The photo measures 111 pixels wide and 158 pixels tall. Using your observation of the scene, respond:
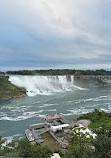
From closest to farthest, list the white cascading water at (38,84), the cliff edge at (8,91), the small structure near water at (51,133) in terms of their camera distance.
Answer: the small structure near water at (51,133) → the cliff edge at (8,91) → the white cascading water at (38,84)

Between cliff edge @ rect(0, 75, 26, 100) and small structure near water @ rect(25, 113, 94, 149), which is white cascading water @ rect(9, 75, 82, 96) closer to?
cliff edge @ rect(0, 75, 26, 100)

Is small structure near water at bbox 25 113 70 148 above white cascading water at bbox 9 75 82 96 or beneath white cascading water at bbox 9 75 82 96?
beneath

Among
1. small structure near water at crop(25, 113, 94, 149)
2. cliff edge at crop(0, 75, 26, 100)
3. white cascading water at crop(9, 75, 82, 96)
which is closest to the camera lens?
small structure near water at crop(25, 113, 94, 149)

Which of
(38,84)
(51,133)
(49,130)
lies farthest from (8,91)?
(51,133)

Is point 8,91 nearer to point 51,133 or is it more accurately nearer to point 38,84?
point 38,84

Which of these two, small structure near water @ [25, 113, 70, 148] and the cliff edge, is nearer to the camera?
small structure near water @ [25, 113, 70, 148]

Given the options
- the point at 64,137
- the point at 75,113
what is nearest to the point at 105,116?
the point at 75,113

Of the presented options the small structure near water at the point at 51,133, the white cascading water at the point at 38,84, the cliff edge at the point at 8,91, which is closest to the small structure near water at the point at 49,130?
the small structure near water at the point at 51,133

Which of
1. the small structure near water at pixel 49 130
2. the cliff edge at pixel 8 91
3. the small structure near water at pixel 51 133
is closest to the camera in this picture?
the small structure near water at pixel 51 133

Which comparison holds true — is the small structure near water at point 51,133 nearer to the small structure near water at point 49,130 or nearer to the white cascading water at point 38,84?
the small structure near water at point 49,130

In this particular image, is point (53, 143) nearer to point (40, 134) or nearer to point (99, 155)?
point (40, 134)

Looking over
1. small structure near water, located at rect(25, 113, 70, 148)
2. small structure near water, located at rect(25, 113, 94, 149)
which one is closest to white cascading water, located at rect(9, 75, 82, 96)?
small structure near water, located at rect(25, 113, 70, 148)
